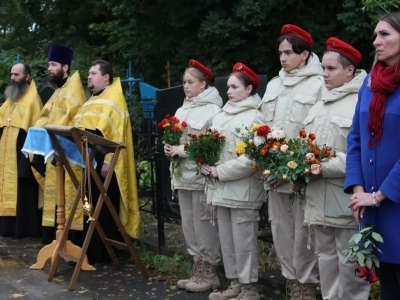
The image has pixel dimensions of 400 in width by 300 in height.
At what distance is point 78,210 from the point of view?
8.07 m

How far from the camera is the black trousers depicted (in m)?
4.15

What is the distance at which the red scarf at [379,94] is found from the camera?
13.3 ft

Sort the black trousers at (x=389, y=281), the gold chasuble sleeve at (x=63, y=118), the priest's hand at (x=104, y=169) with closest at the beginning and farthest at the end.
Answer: the black trousers at (x=389, y=281) → the priest's hand at (x=104, y=169) → the gold chasuble sleeve at (x=63, y=118)

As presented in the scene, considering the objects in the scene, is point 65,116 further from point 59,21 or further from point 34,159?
point 59,21

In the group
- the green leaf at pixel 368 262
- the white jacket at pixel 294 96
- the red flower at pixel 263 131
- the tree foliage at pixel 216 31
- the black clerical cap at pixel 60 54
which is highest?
the tree foliage at pixel 216 31

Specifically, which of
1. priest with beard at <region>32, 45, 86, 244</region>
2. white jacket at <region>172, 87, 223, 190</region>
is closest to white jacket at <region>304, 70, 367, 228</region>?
white jacket at <region>172, 87, 223, 190</region>

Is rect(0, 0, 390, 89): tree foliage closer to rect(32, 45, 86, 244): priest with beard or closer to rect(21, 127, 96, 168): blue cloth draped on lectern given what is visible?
rect(32, 45, 86, 244): priest with beard

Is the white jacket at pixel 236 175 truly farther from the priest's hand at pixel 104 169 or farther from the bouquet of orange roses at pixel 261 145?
the priest's hand at pixel 104 169

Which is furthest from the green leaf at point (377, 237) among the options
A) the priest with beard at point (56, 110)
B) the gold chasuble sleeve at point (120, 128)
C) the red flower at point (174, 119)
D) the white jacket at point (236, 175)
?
the priest with beard at point (56, 110)

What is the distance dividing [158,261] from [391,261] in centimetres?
406

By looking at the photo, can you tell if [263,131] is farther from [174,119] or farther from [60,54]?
[60,54]

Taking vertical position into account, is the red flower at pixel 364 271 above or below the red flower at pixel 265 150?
below

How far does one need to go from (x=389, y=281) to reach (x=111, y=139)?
405 centimetres

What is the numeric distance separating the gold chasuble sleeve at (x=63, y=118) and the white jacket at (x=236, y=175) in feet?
7.60
